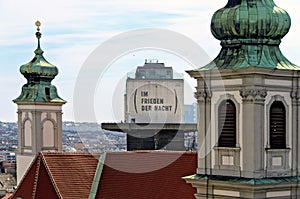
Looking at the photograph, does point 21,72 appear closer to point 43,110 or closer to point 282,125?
point 43,110

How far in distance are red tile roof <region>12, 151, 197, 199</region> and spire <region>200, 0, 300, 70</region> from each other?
17.8ft

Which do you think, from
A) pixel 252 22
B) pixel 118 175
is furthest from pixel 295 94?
pixel 118 175

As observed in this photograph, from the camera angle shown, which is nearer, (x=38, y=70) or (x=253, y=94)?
(x=253, y=94)

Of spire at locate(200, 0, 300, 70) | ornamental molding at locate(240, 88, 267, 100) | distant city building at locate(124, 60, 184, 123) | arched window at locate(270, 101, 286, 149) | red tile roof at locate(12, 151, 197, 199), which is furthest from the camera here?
red tile roof at locate(12, 151, 197, 199)

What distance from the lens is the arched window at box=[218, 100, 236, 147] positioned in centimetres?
2384

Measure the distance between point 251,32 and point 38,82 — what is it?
2763 centimetres

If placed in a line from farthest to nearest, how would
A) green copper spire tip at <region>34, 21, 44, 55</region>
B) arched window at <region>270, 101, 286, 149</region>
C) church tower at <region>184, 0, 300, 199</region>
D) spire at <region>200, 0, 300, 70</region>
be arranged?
green copper spire tip at <region>34, 21, 44, 55</region> < arched window at <region>270, 101, 286, 149</region> < spire at <region>200, 0, 300, 70</region> < church tower at <region>184, 0, 300, 199</region>

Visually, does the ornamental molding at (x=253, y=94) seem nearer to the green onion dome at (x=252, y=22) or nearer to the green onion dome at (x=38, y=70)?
the green onion dome at (x=252, y=22)

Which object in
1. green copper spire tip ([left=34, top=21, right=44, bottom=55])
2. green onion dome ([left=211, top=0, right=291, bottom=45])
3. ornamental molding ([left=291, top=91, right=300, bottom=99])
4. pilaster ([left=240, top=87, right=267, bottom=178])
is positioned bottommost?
pilaster ([left=240, top=87, right=267, bottom=178])

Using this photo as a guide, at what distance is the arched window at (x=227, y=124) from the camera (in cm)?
2384

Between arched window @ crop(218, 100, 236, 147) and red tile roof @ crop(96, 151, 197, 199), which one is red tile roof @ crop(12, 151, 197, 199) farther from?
arched window @ crop(218, 100, 236, 147)

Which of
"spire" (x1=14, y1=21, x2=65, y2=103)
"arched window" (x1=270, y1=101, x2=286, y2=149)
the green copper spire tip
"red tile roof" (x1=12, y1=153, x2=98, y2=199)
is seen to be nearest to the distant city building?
"red tile roof" (x1=12, y1=153, x2=98, y2=199)

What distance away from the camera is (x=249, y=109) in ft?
76.4

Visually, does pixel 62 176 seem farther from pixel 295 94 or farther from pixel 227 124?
pixel 295 94
